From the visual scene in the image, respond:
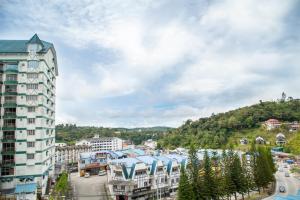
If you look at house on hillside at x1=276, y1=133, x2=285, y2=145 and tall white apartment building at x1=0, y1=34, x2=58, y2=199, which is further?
house on hillside at x1=276, y1=133, x2=285, y2=145

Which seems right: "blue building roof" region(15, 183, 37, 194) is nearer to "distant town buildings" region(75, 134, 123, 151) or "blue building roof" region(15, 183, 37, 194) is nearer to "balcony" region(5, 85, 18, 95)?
"balcony" region(5, 85, 18, 95)

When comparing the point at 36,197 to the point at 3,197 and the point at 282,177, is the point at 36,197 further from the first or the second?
the point at 282,177

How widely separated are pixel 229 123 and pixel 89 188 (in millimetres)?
96593

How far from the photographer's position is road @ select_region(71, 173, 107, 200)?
4400 centimetres

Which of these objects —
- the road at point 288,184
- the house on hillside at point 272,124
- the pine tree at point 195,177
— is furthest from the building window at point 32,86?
the house on hillside at point 272,124

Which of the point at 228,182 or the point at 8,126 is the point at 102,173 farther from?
the point at 228,182

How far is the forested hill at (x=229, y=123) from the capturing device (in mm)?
124588

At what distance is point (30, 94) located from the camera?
42125 millimetres

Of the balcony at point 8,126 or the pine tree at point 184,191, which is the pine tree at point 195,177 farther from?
the balcony at point 8,126

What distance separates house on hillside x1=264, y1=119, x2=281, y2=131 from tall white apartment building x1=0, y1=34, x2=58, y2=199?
367 ft

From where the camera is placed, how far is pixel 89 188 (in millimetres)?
49062

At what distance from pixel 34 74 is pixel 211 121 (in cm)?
11376

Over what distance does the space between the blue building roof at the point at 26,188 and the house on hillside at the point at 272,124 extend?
11452cm

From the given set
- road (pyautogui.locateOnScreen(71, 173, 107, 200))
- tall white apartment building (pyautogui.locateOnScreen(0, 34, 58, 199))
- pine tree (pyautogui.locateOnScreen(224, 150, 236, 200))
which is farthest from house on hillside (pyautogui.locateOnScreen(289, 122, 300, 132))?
tall white apartment building (pyautogui.locateOnScreen(0, 34, 58, 199))
